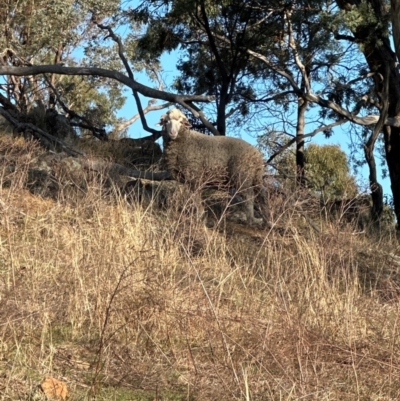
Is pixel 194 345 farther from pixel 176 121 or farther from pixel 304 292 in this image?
pixel 176 121

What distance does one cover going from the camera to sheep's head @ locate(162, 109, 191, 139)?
9.05m

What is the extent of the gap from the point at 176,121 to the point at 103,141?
207 inches

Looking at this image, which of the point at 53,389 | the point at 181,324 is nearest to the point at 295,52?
the point at 181,324

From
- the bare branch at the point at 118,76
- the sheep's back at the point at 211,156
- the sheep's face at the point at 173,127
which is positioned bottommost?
the sheep's back at the point at 211,156

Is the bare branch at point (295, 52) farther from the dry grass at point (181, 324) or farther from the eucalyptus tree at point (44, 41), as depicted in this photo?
the dry grass at point (181, 324)

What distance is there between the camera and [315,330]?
4238mm

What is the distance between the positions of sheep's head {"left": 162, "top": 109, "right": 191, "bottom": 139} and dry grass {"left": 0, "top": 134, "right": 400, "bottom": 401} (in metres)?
3.51

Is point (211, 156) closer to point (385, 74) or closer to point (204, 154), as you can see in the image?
point (204, 154)

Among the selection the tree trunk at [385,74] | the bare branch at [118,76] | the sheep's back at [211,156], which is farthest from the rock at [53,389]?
the tree trunk at [385,74]

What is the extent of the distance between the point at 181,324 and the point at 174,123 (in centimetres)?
513

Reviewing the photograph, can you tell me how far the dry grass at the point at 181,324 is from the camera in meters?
3.65

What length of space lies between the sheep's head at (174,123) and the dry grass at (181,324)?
3.51 m

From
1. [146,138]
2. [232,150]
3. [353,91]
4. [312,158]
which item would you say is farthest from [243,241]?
[312,158]

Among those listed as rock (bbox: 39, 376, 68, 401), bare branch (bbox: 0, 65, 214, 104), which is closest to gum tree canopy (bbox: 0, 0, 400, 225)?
bare branch (bbox: 0, 65, 214, 104)
